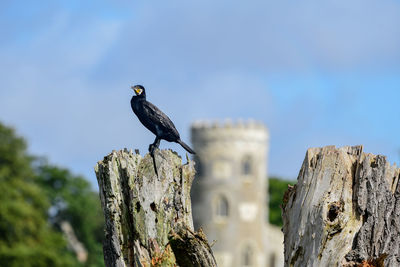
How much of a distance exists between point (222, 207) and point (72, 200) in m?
9.87

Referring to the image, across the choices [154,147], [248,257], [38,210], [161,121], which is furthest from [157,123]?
[248,257]

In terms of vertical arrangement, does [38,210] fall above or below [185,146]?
above

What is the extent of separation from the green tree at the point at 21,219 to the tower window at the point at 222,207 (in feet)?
44.2

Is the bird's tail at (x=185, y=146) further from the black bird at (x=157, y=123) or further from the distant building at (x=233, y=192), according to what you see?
the distant building at (x=233, y=192)

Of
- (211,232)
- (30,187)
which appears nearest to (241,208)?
(211,232)

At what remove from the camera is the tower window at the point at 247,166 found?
247 feet

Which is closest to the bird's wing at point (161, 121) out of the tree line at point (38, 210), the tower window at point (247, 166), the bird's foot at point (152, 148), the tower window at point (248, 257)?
the bird's foot at point (152, 148)

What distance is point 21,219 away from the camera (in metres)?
57.3

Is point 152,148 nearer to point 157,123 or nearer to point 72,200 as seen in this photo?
point 157,123

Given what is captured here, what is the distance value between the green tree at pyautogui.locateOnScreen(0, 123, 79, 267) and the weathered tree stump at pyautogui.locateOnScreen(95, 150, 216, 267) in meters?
43.3

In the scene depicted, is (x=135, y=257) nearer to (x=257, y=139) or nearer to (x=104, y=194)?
(x=104, y=194)

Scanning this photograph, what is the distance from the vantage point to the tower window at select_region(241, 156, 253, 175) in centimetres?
7538

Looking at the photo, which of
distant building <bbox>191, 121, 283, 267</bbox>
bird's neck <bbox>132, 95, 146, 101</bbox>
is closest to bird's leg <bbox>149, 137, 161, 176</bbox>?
bird's neck <bbox>132, 95, 146, 101</bbox>

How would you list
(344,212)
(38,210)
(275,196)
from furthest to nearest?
(275,196) < (38,210) < (344,212)
